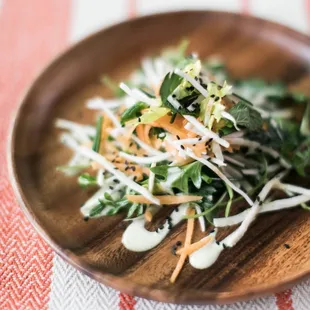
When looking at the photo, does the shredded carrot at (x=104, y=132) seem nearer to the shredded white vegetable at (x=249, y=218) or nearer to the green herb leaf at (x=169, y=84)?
the green herb leaf at (x=169, y=84)

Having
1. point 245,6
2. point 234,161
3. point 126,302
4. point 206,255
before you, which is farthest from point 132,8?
point 126,302

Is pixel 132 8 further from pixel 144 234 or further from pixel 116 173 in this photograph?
pixel 144 234

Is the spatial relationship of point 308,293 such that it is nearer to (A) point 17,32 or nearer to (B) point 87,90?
(B) point 87,90

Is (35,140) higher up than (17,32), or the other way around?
(17,32)

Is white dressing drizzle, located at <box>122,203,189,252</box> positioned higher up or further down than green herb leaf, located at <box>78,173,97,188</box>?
further down

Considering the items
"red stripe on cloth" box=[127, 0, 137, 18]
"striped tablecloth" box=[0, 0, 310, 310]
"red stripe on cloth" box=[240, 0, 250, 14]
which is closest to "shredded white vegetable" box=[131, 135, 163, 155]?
"striped tablecloth" box=[0, 0, 310, 310]

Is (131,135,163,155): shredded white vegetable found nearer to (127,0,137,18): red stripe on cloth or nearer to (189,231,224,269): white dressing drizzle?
(189,231,224,269): white dressing drizzle

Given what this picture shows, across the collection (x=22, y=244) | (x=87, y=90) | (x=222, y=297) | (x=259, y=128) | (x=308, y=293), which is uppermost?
(x=87, y=90)

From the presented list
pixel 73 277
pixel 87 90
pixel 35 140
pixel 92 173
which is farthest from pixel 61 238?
pixel 87 90
